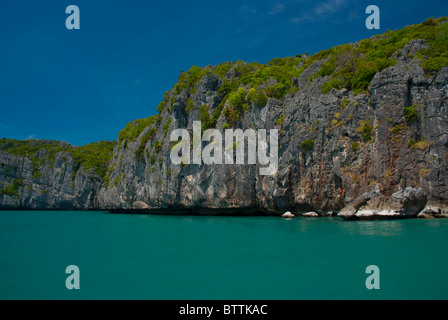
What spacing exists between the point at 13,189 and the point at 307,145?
210ft

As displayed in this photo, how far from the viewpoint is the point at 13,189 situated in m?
63.2

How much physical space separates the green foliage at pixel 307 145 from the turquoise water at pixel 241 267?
39.1 feet

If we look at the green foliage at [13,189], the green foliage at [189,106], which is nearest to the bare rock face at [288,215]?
the green foliage at [189,106]

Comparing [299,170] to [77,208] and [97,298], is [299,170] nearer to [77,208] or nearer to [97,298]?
[97,298]

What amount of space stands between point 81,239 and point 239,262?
37.7 feet

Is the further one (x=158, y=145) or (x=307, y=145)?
(x=158, y=145)

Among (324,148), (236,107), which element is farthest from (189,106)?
(324,148)

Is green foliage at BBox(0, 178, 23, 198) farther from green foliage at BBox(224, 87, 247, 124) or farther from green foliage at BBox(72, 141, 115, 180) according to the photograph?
green foliage at BBox(224, 87, 247, 124)

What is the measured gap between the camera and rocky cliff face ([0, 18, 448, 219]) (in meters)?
21.2

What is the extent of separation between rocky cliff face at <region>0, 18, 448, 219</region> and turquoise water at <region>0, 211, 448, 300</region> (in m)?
6.36

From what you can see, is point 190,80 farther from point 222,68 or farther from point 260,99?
point 260,99

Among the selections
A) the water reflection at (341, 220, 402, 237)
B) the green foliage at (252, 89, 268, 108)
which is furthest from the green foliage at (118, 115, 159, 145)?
the water reflection at (341, 220, 402, 237)

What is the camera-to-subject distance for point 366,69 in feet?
82.7
